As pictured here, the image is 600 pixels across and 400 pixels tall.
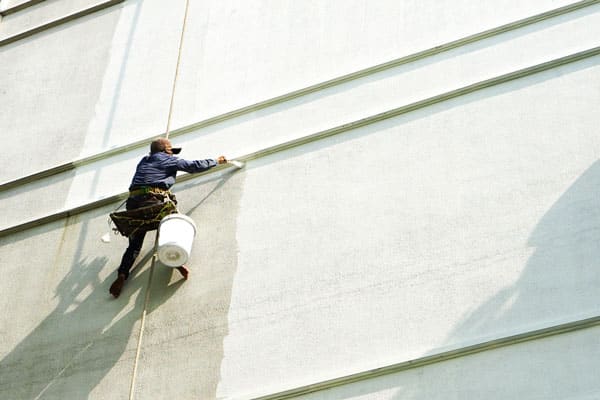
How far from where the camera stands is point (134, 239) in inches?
475

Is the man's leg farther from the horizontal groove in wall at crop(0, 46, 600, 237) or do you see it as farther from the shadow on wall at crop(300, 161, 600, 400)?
the shadow on wall at crop(300, 161, 600, 400)

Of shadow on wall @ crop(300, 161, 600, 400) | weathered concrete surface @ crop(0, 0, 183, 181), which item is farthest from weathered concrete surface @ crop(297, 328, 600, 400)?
weathered concrete surface @ crop(0, 0, 183, 181)

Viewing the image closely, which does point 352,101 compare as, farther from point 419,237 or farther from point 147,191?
point 147,191

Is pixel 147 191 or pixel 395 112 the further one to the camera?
pixel 395 112

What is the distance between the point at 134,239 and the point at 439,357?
324 centimetres

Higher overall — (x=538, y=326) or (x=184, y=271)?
(x=184, y=271)

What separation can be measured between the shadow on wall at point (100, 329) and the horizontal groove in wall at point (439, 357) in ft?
2.60

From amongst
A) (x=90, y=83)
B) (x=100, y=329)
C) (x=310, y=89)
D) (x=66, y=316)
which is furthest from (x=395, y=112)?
(x=90, y=83)

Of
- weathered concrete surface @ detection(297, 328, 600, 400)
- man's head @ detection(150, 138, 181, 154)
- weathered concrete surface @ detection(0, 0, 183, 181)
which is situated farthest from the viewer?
weathered concrete surface @ detection(0, 0, 183, 181)

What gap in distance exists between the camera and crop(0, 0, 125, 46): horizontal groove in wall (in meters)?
15.0

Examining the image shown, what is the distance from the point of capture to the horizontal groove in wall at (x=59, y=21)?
15.0m

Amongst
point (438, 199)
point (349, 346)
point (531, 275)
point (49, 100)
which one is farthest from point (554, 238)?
point (49, 100)

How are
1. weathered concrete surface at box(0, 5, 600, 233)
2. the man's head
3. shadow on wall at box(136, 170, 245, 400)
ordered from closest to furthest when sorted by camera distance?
shadow on wall at box(136, 170, 245, 400) < weathered concrete surface at box(0, 5, 600, 233) < the man's head

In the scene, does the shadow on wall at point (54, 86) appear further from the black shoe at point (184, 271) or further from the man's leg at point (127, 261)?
the black shoe at point (184, 271)
